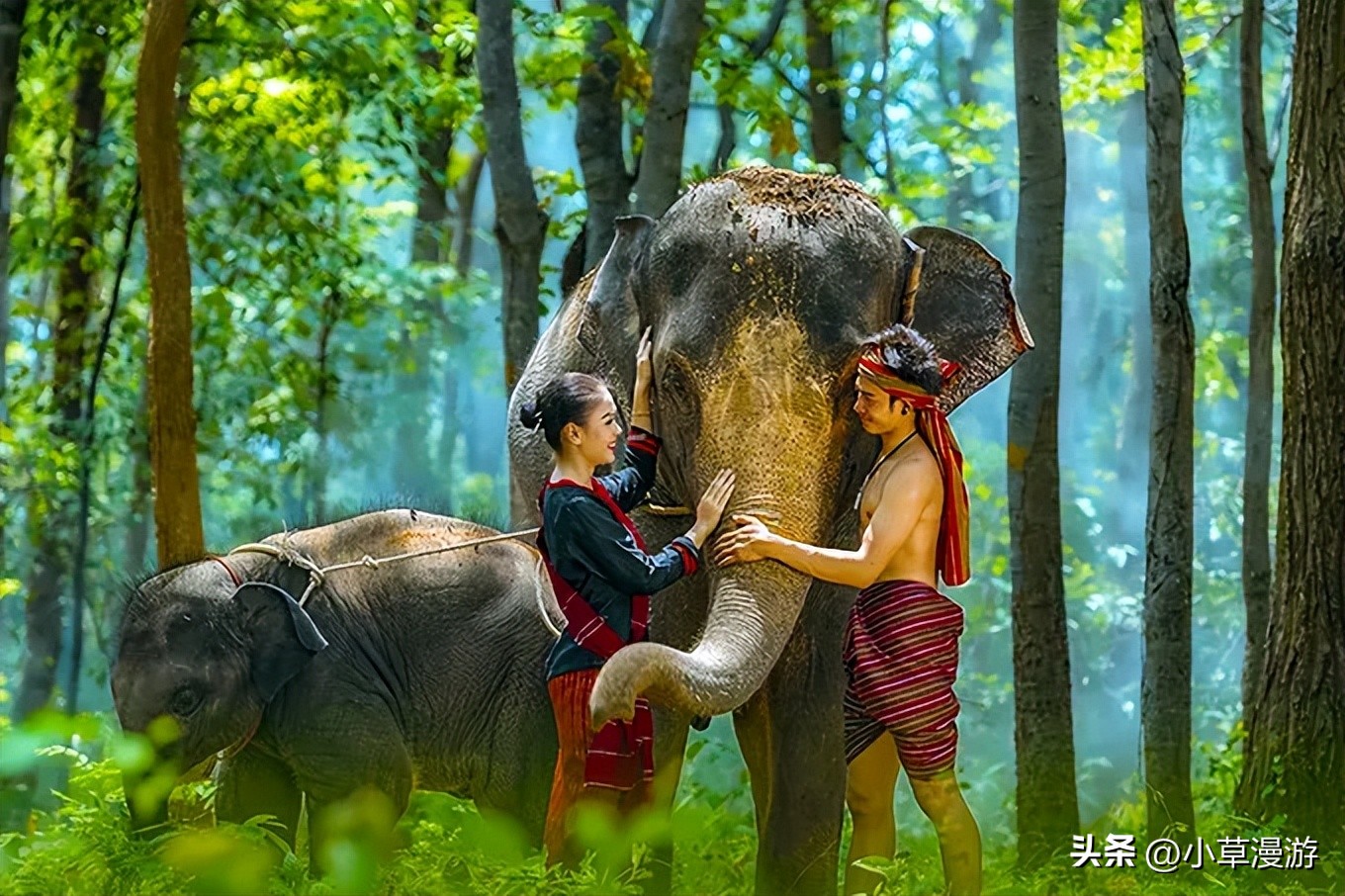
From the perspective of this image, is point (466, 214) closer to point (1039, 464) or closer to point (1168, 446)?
point (1168, 446)

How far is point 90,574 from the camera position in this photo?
620 inches

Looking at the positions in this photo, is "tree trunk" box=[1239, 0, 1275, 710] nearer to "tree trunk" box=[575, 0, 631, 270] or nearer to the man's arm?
"tree trunk" box=[575, 0, 631, 270]

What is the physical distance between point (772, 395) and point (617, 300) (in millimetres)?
800

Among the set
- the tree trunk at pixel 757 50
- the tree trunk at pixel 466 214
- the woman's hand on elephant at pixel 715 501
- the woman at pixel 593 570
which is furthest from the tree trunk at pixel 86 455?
the woman's hand on elephant at pixel 715 501

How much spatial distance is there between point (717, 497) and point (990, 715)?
14.1 m

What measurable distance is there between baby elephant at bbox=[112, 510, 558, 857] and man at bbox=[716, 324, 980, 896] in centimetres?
131

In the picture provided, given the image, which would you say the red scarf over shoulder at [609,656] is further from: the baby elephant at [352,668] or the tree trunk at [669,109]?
the tree trunk at [669,109]

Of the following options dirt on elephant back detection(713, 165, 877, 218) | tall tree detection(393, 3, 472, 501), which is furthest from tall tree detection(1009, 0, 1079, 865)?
tall tree detection(393, 3, 472, 501)

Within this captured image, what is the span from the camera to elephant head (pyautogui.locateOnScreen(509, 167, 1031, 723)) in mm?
4270

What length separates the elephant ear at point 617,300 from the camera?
4.98 metres

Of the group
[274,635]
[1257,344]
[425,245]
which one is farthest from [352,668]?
[425,245]

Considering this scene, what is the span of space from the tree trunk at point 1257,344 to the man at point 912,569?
4.11 meters

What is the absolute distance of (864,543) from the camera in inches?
171

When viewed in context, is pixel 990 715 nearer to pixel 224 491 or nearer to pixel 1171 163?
pixel 224 491
